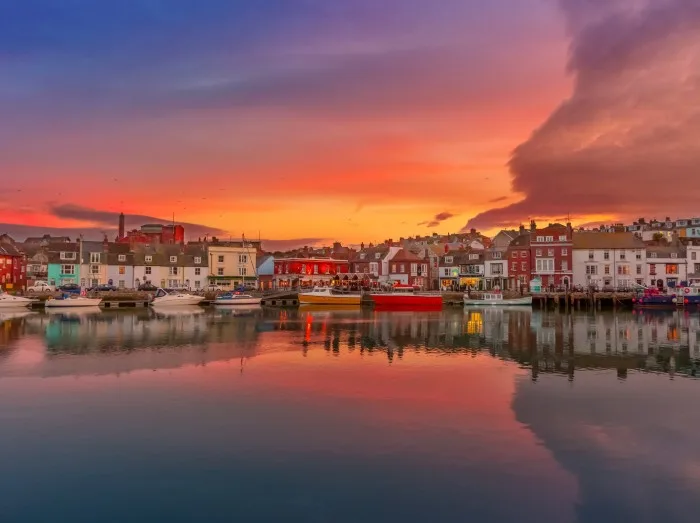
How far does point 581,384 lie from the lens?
2259cm

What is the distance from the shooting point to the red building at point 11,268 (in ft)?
250

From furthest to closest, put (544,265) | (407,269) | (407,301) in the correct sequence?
1. (407,269)
2. (544,265)
3. (407,301)

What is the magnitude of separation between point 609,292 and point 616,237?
43.5 feet

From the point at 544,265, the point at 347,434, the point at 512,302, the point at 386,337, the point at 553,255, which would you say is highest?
the point at 553,255

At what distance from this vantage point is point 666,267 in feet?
283

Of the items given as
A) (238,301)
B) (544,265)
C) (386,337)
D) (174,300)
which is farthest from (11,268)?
(544,265)

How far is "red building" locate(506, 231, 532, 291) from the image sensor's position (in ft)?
283

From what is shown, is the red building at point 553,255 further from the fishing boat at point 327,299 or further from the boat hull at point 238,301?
the boat hull at point 238,301

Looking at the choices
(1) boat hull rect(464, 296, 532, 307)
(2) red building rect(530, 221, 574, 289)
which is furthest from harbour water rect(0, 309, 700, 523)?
(2) red building rect(530, 221, 574, 289)

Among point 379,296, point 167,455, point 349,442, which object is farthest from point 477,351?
point 379,296

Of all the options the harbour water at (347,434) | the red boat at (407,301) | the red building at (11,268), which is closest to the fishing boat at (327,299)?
the red boat at (407,301)

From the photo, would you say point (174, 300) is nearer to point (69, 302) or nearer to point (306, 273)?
point (69, 302)

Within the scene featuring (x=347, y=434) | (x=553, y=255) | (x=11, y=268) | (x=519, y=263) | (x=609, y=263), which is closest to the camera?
(x=347, y=434)

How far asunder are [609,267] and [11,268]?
81.6 metres
